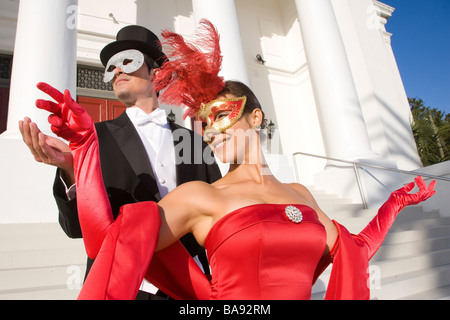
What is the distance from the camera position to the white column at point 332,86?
6762 mm

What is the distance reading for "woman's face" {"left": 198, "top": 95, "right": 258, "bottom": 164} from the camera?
129 cm

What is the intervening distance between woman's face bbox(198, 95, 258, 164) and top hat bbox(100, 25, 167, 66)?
0.66 m

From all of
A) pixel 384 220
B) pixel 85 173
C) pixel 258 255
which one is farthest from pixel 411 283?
pixel 85 173

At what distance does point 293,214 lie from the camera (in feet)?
3.65

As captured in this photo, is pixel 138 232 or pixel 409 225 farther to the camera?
pixel 409 225

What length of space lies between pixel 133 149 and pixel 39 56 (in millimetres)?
3480

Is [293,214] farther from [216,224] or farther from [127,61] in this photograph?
[127,61]
